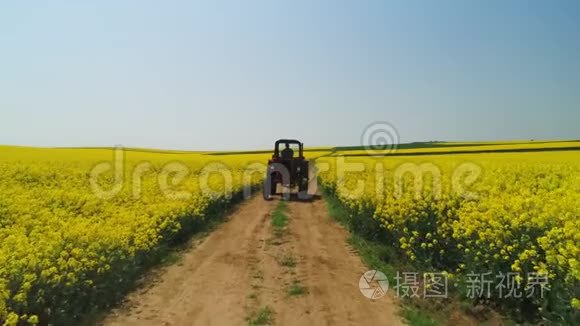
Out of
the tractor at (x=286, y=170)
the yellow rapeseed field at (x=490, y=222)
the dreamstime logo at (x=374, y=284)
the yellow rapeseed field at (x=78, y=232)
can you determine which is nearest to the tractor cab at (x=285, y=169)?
the tractor at (x=286, y=170)

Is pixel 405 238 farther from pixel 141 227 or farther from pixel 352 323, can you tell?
pixel 141 227

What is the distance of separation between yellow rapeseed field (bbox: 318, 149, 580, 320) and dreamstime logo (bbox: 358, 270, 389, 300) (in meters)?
0.71

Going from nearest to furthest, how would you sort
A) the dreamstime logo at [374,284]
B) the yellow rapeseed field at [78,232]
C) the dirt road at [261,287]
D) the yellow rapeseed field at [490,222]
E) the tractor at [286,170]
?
the yellow rapeseed field at [490,222]
the yellow rapeseed field at [78,232]
the dirt road at [261,287]
the dreamstime logo at [374,284]
the tractor at [286,170]

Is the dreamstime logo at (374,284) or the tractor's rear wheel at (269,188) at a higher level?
the tractor's rear wheel at (269,188)

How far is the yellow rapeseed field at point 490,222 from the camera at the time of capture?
535 cm

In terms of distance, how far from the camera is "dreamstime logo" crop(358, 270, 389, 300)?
25.4ft

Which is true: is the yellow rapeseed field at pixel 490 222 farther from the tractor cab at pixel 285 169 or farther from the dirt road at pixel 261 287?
the tractor cab at pixel 285 169

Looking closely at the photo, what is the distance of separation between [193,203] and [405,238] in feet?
23.4

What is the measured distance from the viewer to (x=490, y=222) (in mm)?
6824

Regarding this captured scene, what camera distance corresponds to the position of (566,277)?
16.1ft

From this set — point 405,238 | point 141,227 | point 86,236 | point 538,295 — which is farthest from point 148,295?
point 538,295
